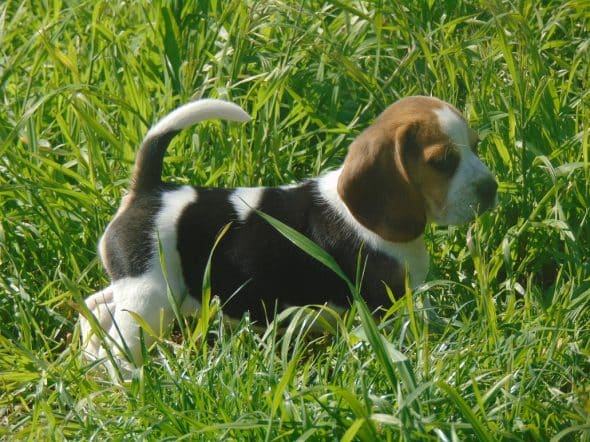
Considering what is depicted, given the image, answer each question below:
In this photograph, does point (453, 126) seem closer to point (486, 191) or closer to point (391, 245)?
point (486, 191)

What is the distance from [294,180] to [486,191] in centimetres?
121

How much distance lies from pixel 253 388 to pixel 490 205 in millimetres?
1313

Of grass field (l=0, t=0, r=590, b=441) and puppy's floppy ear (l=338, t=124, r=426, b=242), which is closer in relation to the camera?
grass field (l=0, t=0, r=590, b=441)

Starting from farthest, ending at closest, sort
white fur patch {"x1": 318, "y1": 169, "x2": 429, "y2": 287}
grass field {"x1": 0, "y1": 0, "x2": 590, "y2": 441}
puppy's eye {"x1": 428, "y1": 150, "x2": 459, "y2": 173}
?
white fur patch {"x1": 318, "y1": 169, "x2": 429, "y2": 287} → puppy's eye {"x1": 428, "y1": 150, "x2": 459, "y2": 173} → grass field {"x1": 0, "y1": 0, "x2": 590, "y2": 441}

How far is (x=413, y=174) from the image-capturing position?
463 centimetres

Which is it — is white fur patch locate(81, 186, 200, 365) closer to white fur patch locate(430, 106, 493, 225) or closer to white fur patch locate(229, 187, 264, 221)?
white fur patch locate(229, 187, 264, 221)

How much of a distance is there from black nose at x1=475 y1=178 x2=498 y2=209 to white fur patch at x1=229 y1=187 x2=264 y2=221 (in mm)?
862

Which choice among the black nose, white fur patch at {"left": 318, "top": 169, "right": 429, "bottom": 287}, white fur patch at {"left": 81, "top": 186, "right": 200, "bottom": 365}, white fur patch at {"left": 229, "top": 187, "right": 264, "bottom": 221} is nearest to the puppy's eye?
the black nose

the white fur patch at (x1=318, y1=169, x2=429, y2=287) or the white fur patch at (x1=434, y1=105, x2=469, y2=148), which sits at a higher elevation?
the white fur patch at (x1=434, y1=105, x2=469, y2=148)

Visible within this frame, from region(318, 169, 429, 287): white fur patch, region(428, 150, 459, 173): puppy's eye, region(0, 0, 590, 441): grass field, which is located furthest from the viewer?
region(318, 169, 429, 287): white fur patch

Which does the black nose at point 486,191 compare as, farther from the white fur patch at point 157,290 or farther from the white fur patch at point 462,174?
the white fur patch at point 157,290

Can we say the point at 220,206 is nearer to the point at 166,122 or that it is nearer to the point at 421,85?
the point at 166,122

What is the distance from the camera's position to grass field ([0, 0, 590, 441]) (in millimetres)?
3748

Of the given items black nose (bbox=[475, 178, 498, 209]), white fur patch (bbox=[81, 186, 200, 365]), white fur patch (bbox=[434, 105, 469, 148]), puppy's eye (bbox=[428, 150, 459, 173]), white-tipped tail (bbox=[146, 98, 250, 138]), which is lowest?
white fur patch (bbox=[81, 186, 200, 365])
